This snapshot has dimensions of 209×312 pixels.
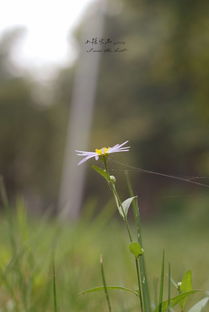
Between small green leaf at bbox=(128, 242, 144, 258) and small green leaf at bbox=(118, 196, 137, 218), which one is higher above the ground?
small green leaf at bbox=(118, 196, 137, 218)

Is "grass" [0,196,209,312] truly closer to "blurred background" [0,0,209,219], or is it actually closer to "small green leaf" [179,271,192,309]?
"small green leaf" [179,271,192,309]

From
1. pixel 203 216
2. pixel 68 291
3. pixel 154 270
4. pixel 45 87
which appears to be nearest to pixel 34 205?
pixel 45 87

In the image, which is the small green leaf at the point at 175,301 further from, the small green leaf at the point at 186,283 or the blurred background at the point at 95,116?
the blurred background at the point at 95,116

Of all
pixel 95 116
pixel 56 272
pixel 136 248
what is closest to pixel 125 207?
pixel 136 248

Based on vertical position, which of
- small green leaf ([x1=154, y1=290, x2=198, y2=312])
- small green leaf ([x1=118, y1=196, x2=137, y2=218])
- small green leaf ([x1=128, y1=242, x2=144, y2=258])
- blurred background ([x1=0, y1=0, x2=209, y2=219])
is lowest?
small green leaf ([x1=154, y1=290, x2=198, y2=312])

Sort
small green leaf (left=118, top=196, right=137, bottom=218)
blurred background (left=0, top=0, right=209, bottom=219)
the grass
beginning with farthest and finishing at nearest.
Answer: blurred background (left=0, top=0, right=209, bottom=219), the grass, small green leaf (left=118, top=196, right=137, bottom=218)

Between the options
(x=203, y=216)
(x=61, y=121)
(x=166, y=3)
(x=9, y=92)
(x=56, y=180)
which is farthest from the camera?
(x=56, y=180)

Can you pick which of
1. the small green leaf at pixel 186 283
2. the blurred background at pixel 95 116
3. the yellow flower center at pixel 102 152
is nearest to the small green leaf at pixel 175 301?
the small green leaf at pixel 186 283

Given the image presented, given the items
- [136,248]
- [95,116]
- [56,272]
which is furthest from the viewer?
[95,116]

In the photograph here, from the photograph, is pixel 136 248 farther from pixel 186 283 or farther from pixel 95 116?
pixel 95 116

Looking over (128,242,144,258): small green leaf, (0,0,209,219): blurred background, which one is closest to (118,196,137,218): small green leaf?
(128,242,144,258): small green leaf

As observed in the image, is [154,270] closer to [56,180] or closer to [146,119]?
[146,119]
